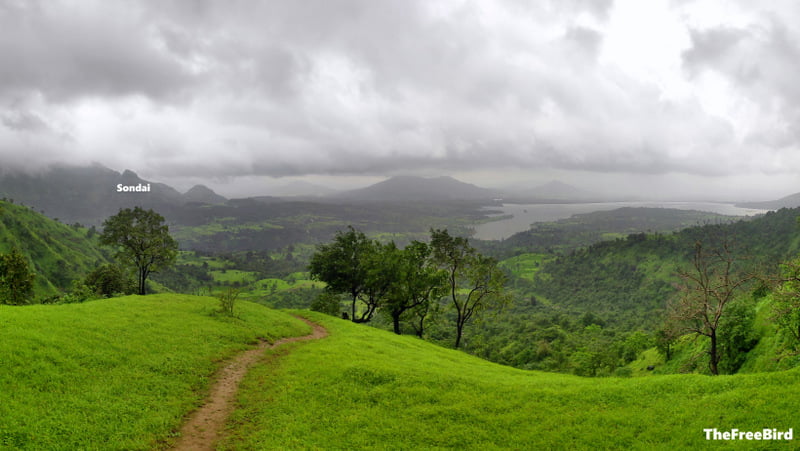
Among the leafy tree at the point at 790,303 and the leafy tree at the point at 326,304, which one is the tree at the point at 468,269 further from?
the leafy tree at the point at 790,303

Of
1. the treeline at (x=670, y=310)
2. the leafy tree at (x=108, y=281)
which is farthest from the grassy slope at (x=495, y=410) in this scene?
the leafy tree at (x=108, y=281)

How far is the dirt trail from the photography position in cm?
1260

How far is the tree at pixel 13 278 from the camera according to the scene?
33.8 meters

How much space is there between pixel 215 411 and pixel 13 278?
37.0m

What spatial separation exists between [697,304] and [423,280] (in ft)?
92.6

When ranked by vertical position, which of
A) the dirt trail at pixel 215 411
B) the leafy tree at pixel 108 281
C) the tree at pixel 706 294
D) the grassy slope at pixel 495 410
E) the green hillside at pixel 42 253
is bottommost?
the green hillside at pixel 42 253

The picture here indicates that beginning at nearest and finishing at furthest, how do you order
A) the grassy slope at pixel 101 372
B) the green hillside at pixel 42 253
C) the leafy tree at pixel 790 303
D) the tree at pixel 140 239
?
the grassy slope at pixel 101 372
the leafy tree at pixel 790 303
the tree at pixel 140 239
the green hillside at pixel 42 253

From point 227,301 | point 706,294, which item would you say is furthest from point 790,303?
point 227,301

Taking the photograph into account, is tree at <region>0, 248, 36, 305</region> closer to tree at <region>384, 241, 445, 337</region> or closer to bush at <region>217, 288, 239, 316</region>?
bush at <region>217, 288, 239, 316</region>

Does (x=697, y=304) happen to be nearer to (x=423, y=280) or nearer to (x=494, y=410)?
(x=494, y=410)

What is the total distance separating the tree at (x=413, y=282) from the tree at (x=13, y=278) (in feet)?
125

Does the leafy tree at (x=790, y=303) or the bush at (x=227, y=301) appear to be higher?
the leafy tree at (x=790, y=303)

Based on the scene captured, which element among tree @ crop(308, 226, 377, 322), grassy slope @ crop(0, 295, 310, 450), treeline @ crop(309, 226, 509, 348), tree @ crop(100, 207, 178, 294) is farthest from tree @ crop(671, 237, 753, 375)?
tree @ crop(100, 207, 178, 294)

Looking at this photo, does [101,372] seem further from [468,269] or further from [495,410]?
[468,269]
